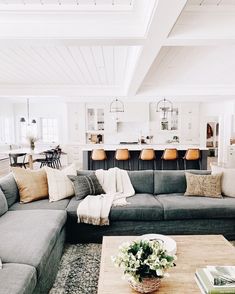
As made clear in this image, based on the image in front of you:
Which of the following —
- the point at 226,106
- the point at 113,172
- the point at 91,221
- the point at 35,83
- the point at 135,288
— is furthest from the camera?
the point at 226,106

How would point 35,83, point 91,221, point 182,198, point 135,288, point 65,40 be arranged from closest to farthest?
1. point 135,288
2. point 65,40
3. point 91,221
4. point 182,198
5. point 35,83

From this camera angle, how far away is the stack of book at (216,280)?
62.2 inches

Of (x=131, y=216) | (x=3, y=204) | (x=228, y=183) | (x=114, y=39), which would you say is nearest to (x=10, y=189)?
A: (x=3, y=204)

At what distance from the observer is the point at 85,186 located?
3.65 metres

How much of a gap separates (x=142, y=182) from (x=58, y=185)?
126cm

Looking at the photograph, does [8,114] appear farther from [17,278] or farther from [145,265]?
[145,265]

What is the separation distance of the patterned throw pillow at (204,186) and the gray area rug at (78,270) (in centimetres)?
153

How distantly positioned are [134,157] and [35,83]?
3.22 meters

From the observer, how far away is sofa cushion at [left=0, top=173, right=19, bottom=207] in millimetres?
3266

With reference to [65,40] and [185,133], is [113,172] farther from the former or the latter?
[185,133]

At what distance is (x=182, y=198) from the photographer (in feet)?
11.7

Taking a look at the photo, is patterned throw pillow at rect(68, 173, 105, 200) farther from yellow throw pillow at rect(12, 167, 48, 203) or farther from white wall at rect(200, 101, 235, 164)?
white wall at rect(200, 101, 235, 164)

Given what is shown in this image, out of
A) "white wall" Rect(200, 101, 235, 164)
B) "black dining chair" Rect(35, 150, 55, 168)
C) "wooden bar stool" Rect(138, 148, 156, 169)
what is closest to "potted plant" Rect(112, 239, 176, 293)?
"wooden bar stool" Rect(138, 148, 156, 169)

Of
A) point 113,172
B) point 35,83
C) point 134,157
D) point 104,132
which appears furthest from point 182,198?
point 104,132
